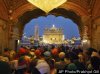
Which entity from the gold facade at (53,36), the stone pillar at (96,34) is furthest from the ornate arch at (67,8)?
the gold facade at (53,36)

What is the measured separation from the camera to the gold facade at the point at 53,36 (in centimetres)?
3231

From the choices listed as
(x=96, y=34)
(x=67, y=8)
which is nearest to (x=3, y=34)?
(x=67, y=8)

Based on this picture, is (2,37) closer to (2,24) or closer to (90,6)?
(2,24)

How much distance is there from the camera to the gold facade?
32.3 metres

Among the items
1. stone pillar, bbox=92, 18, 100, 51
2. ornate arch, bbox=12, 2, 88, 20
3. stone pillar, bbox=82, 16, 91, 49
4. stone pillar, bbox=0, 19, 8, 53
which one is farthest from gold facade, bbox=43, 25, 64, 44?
stone pillar, bbox=92, 18, 100, 51

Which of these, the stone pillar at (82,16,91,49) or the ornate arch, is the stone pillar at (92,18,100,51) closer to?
the stone pillar at (82,16,91,49)

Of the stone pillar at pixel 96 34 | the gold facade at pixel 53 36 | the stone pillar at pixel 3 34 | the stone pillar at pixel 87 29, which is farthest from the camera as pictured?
the gold facade at pixel 53 36

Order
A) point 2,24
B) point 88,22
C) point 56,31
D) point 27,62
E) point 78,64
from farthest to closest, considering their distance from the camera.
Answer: point 56,31, point 88,22, point 2,24, point 27,62, point 78,64

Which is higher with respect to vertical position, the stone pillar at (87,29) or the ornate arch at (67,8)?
the ornate arch at (67,8)

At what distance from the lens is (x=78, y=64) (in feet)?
22.6

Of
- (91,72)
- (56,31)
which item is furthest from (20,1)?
(56,31)

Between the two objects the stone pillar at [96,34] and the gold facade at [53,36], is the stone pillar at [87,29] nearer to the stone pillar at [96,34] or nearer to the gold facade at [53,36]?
the stone pillar at [96,34]

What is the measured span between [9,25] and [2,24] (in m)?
1.03

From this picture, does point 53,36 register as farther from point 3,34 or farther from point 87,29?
point 3,34
